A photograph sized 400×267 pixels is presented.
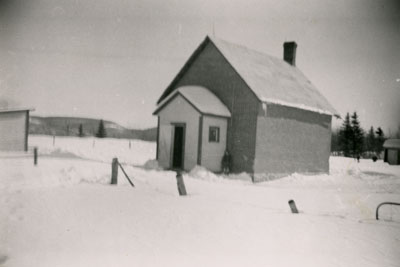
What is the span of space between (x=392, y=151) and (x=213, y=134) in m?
6.93

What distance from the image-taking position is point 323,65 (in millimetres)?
5863

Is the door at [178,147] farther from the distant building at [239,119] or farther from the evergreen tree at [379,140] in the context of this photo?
the evergreen tree at [379,140]

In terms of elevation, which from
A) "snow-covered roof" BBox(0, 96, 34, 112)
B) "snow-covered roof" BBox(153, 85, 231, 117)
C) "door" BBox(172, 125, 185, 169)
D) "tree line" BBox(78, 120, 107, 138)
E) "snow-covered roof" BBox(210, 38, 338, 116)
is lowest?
"door" BBox(172, 125, 185, 169)

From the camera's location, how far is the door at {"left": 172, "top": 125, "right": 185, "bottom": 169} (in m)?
12.0

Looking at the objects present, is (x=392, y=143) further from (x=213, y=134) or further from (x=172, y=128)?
(x=172, y=128)

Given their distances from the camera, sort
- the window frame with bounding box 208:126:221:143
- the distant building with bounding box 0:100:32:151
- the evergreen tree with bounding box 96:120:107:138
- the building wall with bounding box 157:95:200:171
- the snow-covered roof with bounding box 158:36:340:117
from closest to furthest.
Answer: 1. the evergreen tree with bounding box 96:120:107:138
2. the snow-covered roof with bounding box 158:36:340:117
3. the building wall with bounding box 157:95:200:171
4. the window frame with bounding box 208:126:221:143
5. the distant building with bounding box 0:100:32:151

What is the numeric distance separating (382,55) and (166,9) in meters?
3.97

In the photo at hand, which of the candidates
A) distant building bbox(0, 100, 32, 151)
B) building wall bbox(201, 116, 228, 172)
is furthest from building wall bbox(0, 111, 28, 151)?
building wall bbox(201, 116, 228, 172)

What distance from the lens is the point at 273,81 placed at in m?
12.4

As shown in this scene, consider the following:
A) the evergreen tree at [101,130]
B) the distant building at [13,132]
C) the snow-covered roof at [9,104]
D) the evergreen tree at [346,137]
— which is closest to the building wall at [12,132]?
the distant building at [13,132]

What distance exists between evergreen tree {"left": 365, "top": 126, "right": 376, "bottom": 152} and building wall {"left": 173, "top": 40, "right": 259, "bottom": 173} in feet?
17.3

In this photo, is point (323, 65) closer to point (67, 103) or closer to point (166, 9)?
point (166, 9)

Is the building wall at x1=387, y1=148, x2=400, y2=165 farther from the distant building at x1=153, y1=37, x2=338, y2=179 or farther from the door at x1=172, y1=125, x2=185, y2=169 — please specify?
the door at x1=172, y1=125, x2=185, y2=169

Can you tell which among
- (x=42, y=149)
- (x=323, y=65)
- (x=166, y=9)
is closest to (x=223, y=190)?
(x=323, y=65)
